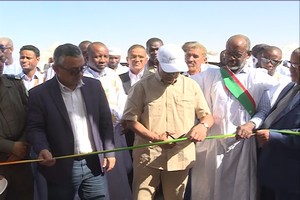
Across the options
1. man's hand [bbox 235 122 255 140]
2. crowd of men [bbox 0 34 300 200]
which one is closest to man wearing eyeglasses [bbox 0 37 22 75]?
crowd of men [bbox 0 34 300 200]

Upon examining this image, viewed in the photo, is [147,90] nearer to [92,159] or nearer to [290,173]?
[92,159]

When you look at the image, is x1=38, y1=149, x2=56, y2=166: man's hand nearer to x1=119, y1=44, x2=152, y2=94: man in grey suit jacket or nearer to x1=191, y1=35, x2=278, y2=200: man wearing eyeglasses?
x1=191, y1=35, x2=278, y2=200: man wearing eyeglasses

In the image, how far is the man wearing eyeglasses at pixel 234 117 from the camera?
4078mm

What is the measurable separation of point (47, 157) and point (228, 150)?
1746 mm

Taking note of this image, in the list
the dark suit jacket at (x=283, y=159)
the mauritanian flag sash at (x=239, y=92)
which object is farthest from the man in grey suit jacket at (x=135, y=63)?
the dark suit jacket at (x=283, y=159)

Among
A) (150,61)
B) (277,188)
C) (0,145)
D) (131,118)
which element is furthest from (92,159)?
(150,61)

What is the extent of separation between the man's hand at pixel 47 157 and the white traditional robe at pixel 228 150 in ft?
5.09

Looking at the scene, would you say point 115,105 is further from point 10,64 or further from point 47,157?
point 10,64

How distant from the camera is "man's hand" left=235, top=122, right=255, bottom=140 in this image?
12.2 ft

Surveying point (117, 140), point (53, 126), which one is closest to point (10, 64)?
point (117, 140)

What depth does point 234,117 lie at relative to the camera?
412 cm

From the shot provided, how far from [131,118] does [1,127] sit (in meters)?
1.11

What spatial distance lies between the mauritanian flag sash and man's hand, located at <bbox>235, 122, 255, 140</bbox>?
1.00 ft

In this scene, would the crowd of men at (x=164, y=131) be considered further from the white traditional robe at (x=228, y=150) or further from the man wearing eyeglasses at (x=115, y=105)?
the man wearing eyeglasses at (x=115, y=105)
